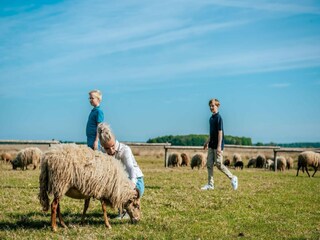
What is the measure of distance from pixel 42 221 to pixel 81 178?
4.80 feet

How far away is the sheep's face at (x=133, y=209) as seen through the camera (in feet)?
25.1

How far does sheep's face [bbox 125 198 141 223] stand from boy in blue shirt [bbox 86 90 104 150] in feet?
8.16

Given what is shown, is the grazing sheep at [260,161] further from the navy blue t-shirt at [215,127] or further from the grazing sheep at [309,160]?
the navy blue t-shirt at [215,127]

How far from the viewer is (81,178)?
697 cm

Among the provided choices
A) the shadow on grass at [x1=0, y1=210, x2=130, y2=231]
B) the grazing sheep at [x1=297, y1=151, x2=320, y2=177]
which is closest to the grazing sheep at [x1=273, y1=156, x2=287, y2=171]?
the grazing sheep at [x1=297, y1=151, x2=320, y2=177]

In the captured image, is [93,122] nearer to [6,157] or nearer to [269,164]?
[6,157]

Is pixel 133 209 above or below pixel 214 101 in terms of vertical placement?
below

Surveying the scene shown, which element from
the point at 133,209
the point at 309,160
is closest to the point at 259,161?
the point at 309,160

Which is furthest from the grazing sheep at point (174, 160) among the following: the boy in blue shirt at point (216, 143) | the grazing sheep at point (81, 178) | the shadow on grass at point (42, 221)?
the grazing sheep at point (81, 178)

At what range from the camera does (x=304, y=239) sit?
21.8 feet

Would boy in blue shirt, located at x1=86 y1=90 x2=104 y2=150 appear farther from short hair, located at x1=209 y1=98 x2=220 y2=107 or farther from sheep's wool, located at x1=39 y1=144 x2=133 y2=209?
short hair, located at x1=209 y1=98 x2=220 y2=107

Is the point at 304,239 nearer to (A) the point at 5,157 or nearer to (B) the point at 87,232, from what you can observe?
(B) the point at 87,232

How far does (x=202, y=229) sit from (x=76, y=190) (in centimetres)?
227

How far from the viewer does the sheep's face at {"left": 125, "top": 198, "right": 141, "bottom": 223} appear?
7.64m
